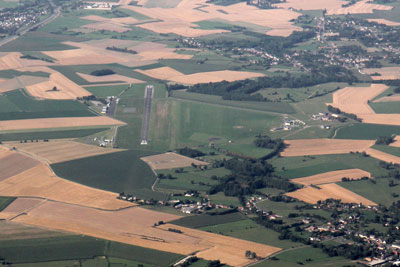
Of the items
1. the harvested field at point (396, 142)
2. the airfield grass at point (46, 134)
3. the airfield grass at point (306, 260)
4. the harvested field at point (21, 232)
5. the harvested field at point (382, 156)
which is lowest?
the airfield grass at point (46, 134)

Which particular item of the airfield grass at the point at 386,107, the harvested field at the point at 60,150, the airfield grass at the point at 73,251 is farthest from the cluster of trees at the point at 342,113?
the airfield grass at the point at 73,251

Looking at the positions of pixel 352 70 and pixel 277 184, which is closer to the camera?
pixel 277 184

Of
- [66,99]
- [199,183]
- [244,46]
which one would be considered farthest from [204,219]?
[244,46]

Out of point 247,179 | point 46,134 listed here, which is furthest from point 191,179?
point 46,134

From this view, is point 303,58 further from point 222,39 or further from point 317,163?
point 317,163

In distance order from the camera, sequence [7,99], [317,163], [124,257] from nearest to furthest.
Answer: [124,257] < [317,163] < [7,99]

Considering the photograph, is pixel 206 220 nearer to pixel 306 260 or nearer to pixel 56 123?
pixel 306 260

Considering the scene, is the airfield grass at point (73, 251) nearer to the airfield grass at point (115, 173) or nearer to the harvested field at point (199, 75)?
the airfield grass at point (115, 173)

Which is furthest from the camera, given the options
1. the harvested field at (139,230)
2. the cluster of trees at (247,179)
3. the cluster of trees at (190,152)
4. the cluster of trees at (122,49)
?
the cluster of trees at (122,49)
